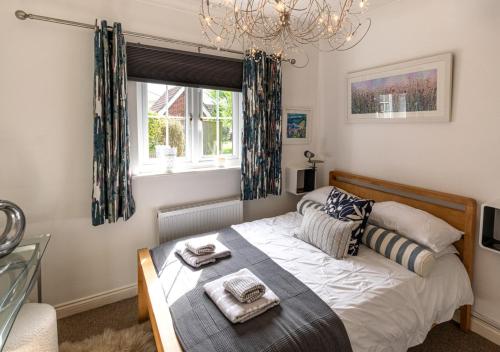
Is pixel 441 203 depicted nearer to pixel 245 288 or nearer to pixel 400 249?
pixel 400 249

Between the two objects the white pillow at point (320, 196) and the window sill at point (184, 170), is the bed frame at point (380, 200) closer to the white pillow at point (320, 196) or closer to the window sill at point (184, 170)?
the white pillow at point (320, 196)

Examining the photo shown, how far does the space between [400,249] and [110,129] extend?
2280mm

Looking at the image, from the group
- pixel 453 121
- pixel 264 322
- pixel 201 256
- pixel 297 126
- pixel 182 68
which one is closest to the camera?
pixel 264 322

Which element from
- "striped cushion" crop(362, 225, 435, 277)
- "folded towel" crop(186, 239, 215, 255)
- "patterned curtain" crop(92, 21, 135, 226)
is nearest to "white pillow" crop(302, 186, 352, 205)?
"striped cushion" crop(362, 225, 435, 277)

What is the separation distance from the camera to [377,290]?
1678 mm

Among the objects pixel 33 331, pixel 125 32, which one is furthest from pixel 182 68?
pixel 33 331

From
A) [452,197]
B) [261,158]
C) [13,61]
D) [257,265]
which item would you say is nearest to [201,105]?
[261,158]

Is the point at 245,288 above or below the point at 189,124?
below

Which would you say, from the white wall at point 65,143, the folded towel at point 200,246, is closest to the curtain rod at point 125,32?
the white wall at point 65,143

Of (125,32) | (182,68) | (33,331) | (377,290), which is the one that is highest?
(125,32)

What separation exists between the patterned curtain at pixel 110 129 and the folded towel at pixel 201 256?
60 centimetres

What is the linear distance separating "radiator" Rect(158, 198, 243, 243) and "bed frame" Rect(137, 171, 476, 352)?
0.36 m

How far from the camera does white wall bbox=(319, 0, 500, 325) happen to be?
2.01m

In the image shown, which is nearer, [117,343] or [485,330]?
[117,343]
